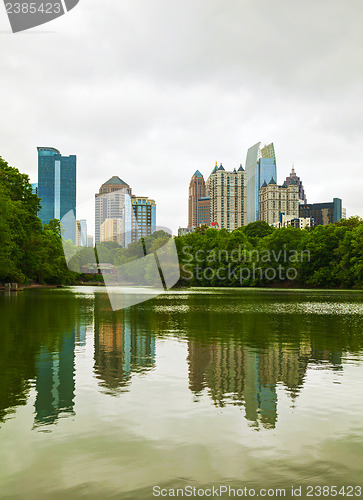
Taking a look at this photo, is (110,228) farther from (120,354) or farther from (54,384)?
(54,384)

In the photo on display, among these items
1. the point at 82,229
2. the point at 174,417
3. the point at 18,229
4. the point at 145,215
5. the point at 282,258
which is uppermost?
the point at 145,215

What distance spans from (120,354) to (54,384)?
3.90 meters

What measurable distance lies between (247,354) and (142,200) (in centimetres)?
16816

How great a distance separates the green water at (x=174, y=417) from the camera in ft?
17.8

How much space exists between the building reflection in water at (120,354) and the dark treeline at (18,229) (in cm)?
3246

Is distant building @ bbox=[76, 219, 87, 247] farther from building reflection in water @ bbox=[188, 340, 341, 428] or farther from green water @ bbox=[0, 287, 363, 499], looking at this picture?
green water @ bbox=[0, 287, 363, 499]

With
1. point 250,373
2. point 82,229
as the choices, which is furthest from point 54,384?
point 82,229

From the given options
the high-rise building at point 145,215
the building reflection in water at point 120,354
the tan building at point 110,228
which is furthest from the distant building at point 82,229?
the building reflection in water at point 120,354

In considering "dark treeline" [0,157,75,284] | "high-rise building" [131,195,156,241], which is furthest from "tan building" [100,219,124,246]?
"high-rise building" [131,195,156,241]

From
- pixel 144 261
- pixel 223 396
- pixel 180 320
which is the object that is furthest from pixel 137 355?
pixel 144 261

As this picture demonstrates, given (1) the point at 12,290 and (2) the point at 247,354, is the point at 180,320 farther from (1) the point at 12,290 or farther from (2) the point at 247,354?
(1) the point at 12,290

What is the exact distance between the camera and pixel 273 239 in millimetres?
106750

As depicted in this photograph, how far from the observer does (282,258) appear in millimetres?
105625

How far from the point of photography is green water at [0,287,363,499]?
5.43m
